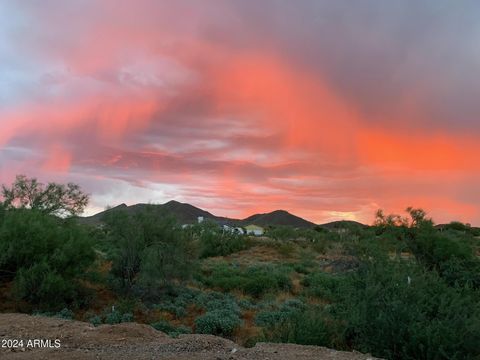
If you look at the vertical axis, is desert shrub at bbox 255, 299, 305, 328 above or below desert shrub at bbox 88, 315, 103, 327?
above

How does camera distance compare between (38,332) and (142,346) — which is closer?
(142,346)

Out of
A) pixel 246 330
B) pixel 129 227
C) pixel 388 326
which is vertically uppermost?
pixel 129 227

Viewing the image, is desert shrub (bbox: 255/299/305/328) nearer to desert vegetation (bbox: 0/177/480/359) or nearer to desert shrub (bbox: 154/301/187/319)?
desert vegetation (bbox: 0/177/480/359)

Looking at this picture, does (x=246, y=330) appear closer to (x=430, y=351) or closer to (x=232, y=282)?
(x=430, y=351)

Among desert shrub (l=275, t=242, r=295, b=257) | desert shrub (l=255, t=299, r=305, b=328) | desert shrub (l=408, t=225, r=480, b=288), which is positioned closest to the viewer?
desert shrub (l=255, t=299, r=305, b=328)

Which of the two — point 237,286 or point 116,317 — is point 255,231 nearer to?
point 237,286

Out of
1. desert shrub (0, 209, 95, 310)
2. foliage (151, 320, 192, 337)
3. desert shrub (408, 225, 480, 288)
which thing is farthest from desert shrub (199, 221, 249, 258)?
foliage (151, 320, 192, 337)

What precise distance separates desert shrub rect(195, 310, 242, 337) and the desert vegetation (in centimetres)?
4

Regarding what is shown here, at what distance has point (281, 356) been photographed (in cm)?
898

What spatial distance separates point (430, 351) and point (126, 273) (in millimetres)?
13410

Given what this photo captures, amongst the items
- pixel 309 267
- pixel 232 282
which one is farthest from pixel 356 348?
pixel 309 267

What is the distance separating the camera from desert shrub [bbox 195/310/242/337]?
14.7 m

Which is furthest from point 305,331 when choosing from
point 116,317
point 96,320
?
point 96,320

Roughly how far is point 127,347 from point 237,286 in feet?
44.9
